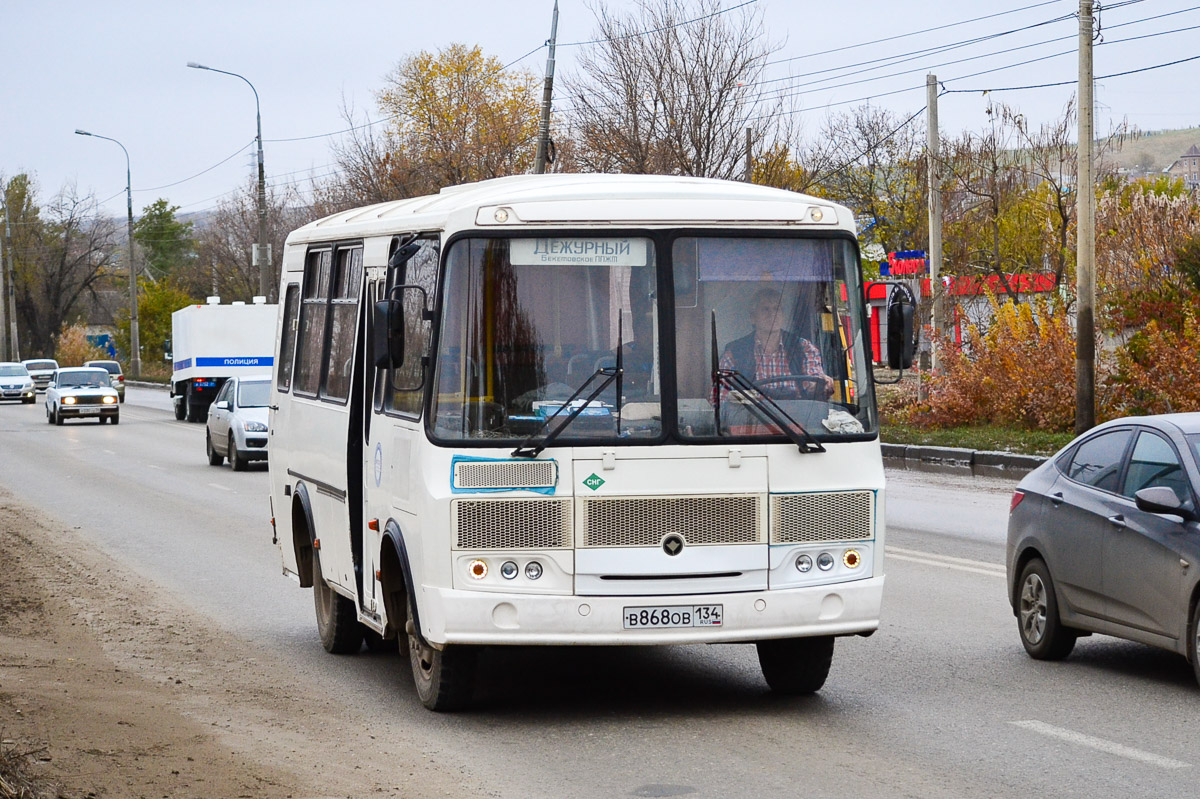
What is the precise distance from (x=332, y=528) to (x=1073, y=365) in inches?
769

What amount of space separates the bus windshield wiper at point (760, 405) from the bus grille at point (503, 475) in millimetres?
824

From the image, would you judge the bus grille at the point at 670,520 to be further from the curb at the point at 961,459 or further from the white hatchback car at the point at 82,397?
the white hatchback car at the point at 82,397

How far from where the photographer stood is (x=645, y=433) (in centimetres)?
757

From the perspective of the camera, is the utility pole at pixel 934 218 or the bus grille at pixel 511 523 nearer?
the bus grille at pixel 511 523

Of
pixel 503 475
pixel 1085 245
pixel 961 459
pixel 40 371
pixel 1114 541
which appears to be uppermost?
pixel 1085 245

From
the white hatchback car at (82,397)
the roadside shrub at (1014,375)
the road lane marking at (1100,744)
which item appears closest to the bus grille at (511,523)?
the road lane marking at (1100,744)

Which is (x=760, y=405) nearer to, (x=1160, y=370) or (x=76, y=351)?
(x=1160, y=370)

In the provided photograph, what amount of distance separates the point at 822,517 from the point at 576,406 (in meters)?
1.24

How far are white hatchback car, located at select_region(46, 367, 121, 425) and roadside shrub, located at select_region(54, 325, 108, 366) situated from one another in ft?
167

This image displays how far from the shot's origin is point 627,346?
7.68 meters

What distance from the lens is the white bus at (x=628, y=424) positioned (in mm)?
7438

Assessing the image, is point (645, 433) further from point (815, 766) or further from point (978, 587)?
point (978, 587)

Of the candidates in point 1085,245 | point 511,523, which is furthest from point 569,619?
Answer: point 1085,245

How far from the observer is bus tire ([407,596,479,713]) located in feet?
25.5
